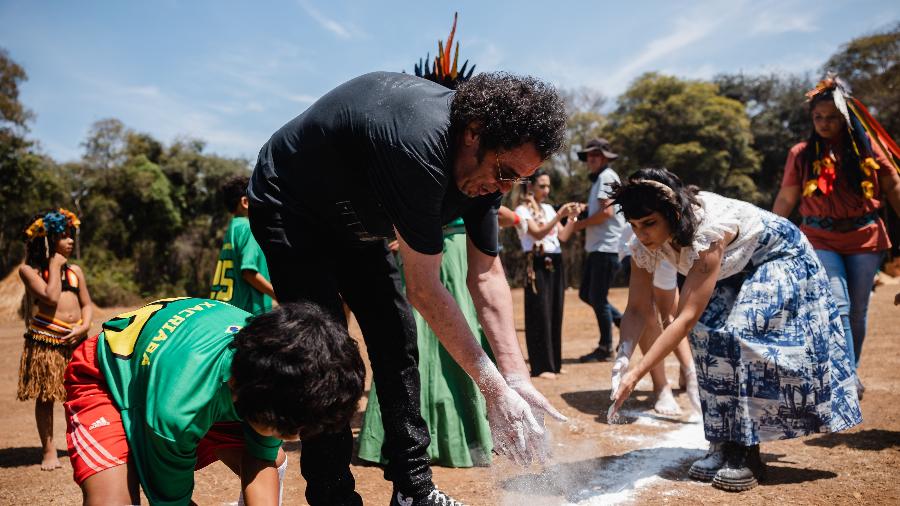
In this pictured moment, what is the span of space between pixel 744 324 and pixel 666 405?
5.68ft

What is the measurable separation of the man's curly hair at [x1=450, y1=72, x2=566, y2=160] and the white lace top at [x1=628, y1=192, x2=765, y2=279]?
1.27m

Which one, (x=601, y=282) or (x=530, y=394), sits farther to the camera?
(x=601, y=282)

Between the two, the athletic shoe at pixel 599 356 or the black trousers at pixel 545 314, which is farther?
the athletic shoe at pixel 599 356

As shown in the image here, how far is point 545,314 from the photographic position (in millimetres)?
6367

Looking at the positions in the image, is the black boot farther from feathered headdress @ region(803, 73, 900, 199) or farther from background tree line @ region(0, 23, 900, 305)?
background tree line @ region(0, 23, 900, 305)

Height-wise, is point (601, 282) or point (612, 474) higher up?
point (601, 282)

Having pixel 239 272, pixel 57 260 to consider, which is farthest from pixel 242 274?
pixel 57 260

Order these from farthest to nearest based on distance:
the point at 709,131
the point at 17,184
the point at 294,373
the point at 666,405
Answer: the point at 709,131 → the point at 17,184 → the point at 666,405 → the point at 294,373

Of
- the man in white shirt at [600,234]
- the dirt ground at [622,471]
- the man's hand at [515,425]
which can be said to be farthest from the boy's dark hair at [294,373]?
the man in white shirt at [600,234]

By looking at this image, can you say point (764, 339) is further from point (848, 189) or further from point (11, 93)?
point (11, 93)

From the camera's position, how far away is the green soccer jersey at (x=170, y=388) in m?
1.71

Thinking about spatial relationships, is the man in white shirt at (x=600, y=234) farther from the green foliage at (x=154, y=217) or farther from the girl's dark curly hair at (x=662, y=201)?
the green foliage at (x=154, y=217)

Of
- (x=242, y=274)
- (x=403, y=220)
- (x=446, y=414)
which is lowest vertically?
(x=446, y=414)

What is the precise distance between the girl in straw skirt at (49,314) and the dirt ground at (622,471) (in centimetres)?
43
